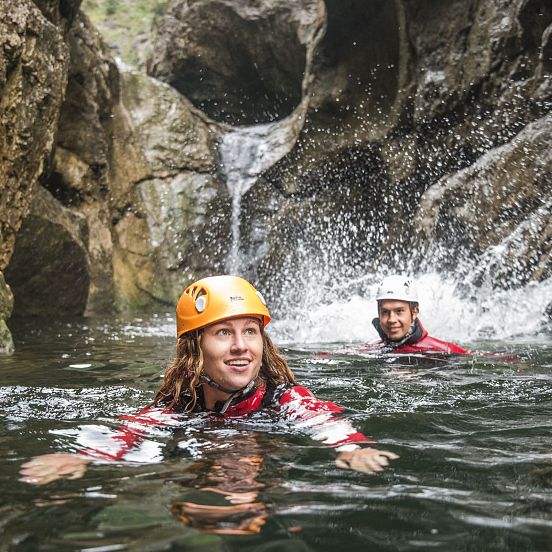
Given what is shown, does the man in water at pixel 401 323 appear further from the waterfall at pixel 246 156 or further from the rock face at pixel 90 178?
the waterfall at pixel 246 156

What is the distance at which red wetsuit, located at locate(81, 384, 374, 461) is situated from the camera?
10.1 feet

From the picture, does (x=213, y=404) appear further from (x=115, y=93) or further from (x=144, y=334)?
(x=115, y=93)

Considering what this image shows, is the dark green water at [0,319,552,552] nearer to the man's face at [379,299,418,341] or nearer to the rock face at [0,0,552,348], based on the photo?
the man's face at [379,299,418,341]

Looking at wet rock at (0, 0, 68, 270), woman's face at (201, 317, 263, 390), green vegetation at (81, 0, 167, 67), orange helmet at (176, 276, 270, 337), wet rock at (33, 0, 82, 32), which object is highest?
green vegetation at (81, 0, 167, 67)

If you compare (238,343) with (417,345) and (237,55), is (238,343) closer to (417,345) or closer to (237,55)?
(417,345)

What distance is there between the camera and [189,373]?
11.7 feet

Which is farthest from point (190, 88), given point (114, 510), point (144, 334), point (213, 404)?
point (114, 510)

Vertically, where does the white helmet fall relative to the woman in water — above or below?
above

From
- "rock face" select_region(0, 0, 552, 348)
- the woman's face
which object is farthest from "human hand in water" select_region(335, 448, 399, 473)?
"rock face" select_region(0, 0, 552, 348)

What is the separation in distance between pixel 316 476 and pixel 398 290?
4.34 meters

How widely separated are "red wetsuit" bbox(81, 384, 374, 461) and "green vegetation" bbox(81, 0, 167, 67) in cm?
2736

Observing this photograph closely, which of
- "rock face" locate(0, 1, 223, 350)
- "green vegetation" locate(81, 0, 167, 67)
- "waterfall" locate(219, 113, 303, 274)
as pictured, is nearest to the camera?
"rock face" locate(0, 1, 223, 350)

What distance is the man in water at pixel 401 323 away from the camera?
648 cm

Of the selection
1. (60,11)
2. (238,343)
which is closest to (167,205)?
(60,11)
